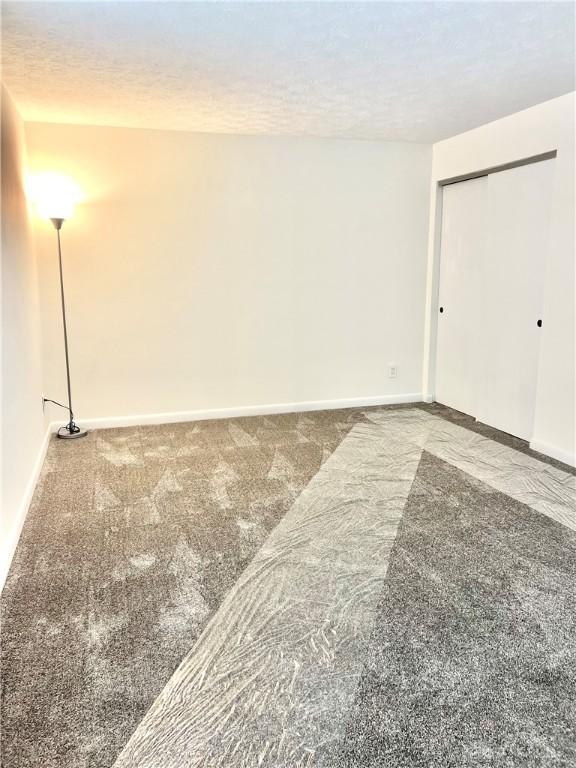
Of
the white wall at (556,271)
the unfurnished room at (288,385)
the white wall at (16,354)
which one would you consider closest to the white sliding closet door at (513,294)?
the unfurnished room at (288,385)

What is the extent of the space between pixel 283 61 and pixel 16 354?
86.9 inches

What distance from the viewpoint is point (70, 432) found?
445 centimetres

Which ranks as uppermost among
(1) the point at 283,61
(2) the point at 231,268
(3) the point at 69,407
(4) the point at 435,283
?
(1) the point at 283,61

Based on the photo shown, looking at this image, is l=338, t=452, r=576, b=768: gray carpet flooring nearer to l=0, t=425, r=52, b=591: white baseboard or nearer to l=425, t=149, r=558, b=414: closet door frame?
l=0, t=425, r=52, b=591: white baseboard

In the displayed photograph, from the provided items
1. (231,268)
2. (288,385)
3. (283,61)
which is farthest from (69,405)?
(283,61)

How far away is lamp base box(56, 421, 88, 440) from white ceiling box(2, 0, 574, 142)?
2354mm

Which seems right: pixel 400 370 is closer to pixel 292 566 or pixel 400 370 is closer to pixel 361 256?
pixel 361 256

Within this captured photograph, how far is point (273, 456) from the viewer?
13.0ft

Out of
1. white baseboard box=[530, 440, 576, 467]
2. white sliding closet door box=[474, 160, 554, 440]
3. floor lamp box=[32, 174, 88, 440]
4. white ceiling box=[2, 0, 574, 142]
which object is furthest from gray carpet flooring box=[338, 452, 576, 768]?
floor lamp box=[32, 174, 88, 440]

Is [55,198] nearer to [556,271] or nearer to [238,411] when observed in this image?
[238,411]

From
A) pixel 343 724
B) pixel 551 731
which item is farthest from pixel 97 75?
pixel 551 731

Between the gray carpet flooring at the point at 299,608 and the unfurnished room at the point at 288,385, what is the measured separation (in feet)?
0.04

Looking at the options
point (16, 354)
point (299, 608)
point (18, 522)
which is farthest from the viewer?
point (16, 354)

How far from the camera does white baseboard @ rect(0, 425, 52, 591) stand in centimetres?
240
